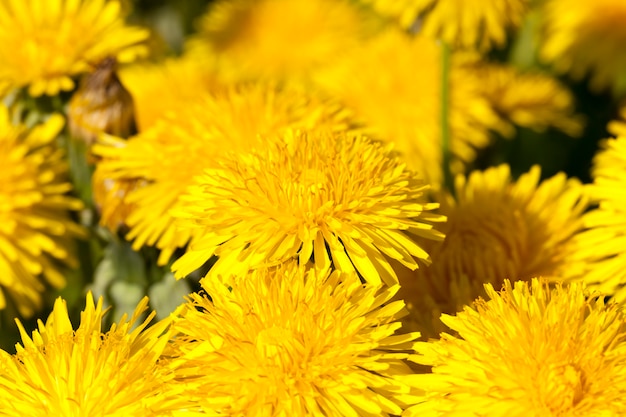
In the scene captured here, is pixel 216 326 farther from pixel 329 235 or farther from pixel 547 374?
pixel 547 374

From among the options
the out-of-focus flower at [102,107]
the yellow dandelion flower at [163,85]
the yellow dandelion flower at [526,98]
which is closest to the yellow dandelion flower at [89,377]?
the out-of-focus flower at [102,107]

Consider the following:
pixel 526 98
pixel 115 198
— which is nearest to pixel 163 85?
pixel 115 198

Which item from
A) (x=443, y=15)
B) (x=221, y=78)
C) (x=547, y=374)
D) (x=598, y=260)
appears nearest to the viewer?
(x=547, y=374)

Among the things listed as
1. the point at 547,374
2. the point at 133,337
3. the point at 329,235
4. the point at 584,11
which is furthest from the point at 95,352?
the point at 584,11

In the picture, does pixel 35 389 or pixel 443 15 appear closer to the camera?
pixel 35 389

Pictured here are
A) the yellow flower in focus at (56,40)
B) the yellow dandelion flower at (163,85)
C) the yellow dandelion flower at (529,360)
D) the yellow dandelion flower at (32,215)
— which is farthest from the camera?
the yellow dandelion flower at (163,85)

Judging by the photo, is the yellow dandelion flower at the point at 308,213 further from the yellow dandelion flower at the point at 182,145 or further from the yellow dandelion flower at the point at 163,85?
the yellow dandelion flower at the point at 163,85
